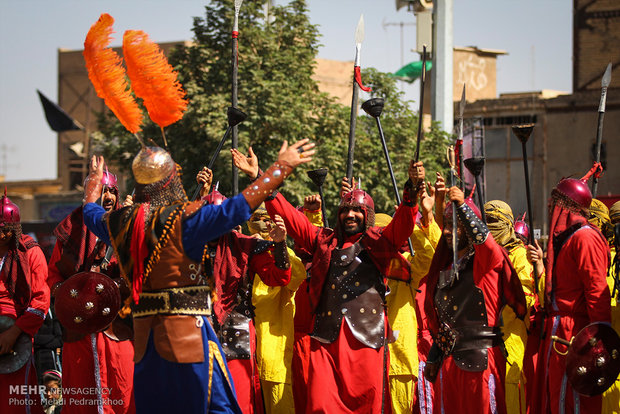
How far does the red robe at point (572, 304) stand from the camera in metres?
5.88

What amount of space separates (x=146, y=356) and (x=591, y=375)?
2.99 m

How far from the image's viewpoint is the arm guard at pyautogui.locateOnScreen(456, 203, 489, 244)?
19.5 ft

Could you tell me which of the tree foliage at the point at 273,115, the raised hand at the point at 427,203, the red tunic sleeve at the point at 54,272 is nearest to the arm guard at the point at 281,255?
the raised hand at the point at 427,203

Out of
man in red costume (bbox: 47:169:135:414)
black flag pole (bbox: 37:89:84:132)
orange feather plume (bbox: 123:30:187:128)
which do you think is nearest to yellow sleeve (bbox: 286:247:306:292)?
man in red costume (bbox: 47:169:135:414)

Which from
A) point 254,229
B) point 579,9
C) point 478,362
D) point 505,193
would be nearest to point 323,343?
point 478,362

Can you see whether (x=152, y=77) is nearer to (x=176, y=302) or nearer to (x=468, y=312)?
(x=176, y=302)

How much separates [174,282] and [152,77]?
4.55ft

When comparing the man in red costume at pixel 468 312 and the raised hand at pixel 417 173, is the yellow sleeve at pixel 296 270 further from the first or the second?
the raised hand at pixel 417 173

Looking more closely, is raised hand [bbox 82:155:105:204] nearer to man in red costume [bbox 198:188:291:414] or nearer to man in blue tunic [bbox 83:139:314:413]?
man in blue tunic [bbox 83:139:314:413]

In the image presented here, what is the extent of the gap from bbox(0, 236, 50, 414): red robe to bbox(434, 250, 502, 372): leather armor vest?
3.33 m

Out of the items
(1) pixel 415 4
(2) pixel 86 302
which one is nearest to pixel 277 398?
(2) pixel 86 302

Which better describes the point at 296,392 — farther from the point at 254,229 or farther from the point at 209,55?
the point at 209,55

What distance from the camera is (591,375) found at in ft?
19.0

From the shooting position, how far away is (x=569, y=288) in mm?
6094
